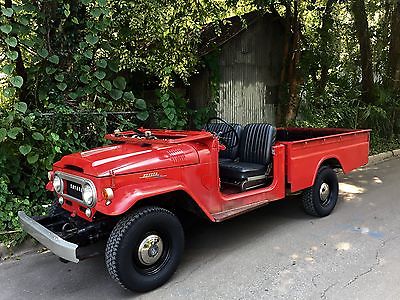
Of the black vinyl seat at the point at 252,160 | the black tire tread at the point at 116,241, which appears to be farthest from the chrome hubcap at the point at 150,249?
the black vinyl seat at the point at 252,160

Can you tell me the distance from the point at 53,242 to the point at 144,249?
2.63 ft

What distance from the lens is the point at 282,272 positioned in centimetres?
373

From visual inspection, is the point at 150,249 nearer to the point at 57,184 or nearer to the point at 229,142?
the point at 57,184

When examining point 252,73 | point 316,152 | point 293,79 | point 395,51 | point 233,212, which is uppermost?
point 395,51

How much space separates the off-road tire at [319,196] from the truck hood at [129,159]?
2.13 meters

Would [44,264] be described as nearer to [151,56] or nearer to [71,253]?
[71,253]

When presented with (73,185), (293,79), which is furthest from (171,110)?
(293,79)

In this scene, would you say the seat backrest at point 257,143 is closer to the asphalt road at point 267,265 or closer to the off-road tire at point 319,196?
the off-road tire at point 319,196

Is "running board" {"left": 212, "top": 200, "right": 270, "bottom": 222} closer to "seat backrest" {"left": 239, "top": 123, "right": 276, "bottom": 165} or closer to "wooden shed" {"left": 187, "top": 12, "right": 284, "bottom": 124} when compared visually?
"seat backrest" {"left": 239, "top": 123, "right": 276, "bottom": 165}

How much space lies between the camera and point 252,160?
509 centimetres

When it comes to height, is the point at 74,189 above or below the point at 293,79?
below

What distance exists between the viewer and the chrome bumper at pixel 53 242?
3.03m

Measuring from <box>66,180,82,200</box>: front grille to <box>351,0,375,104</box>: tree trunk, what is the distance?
9900 mm

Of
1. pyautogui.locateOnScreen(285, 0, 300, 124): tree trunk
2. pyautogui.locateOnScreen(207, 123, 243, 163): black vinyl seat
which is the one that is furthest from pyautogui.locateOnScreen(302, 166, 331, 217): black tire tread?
pyautogui.locateOnScreen(285, 0, 300, 124): tree trunk
